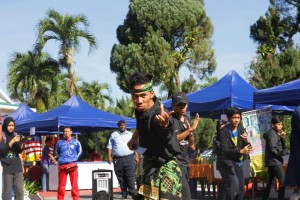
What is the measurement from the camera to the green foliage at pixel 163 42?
136 ft

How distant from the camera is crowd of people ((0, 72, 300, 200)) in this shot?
5.22m

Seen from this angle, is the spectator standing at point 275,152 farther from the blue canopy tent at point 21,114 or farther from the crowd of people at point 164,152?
the blue canopy tent at point 21,114

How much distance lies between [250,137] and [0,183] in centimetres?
451

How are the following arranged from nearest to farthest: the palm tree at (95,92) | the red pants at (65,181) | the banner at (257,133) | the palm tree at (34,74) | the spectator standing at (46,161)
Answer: the banner at (257,133), the red pants at (65,181), the spectator standing at (46,161), the palm tree at (34,74), the palm tree at (95,92)

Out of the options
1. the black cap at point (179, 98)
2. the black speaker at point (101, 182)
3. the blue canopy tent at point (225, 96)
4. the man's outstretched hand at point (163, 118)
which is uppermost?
the blue canopy tent at point (225, 96)

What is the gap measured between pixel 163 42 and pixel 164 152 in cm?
3644

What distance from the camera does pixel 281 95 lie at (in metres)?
12.4

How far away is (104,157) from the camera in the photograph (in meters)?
36.6

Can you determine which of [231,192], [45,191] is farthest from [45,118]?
[231,192]

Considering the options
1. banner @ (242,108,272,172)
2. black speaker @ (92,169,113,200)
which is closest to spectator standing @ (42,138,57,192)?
black speaker @ (92,169,113,200)

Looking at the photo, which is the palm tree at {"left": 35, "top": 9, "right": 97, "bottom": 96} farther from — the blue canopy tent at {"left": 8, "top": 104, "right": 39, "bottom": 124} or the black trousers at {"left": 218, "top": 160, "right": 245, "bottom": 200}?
the black trousers at {"left": 218, "top": 160, "right": 245, "bottom": 200}

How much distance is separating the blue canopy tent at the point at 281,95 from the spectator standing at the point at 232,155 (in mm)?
2810

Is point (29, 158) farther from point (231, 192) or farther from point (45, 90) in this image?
point (231, 192)

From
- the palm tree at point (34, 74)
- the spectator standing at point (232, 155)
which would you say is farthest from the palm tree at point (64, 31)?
the spectator standing at point (232, 155)
